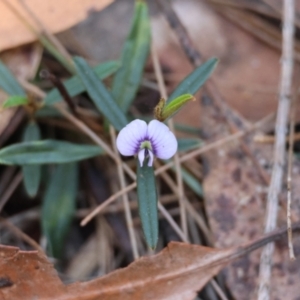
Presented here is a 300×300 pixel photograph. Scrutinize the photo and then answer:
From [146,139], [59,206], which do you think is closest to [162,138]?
[146,139]

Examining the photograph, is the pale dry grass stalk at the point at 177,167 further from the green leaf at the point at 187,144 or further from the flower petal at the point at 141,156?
the flower petal at the point at 141,156

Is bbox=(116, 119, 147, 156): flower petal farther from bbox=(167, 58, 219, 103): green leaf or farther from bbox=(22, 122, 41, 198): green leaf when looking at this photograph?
bbox=(22, 122, 41, 198): green leaf

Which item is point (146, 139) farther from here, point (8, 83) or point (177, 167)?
point (8, 83)

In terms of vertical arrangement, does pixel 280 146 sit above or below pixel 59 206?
below

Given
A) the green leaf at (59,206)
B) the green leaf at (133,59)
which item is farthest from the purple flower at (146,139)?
the green leaf at (59,206)

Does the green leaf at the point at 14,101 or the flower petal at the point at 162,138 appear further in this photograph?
the green leaf at the point at 14,101
